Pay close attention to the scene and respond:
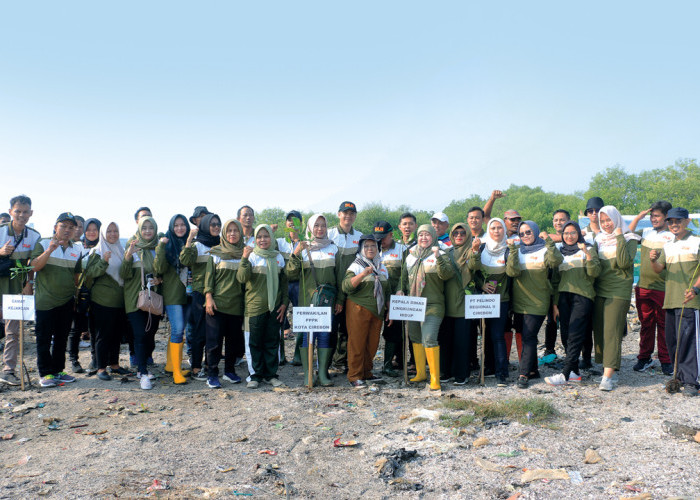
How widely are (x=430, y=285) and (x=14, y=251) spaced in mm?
5717

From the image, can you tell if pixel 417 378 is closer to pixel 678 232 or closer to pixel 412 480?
pixel 412 480

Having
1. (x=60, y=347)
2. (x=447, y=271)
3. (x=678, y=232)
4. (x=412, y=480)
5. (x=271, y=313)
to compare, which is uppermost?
(x=678, y=232)

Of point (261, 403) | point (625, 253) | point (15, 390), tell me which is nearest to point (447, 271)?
point (625, 253)

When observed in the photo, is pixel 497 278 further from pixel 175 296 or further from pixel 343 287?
pixel 175 296

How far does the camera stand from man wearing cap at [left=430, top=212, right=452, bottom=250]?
754 cm

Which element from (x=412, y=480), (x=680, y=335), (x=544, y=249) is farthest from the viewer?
(x=544, y=249)

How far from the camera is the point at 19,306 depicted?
6.61 meters

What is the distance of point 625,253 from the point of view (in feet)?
20.9

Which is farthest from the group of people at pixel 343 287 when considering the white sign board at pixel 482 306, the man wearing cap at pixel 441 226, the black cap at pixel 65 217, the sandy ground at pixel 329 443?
the sandy ground at pixel 329 443

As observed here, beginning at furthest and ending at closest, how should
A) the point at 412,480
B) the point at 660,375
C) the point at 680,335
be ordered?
the point at 660,375 → the point at 680,335 → the point at 412,480

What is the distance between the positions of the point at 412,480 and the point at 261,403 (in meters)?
2.58

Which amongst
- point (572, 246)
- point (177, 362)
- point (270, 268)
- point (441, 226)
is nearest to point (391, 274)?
point (441, 226)

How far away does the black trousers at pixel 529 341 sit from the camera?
265 inches

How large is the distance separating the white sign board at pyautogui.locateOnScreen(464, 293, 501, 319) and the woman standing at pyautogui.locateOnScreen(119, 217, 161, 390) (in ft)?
14.3
